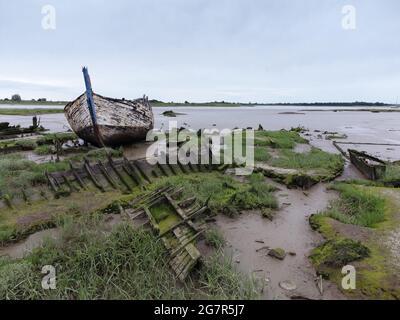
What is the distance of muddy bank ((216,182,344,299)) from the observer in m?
4.35

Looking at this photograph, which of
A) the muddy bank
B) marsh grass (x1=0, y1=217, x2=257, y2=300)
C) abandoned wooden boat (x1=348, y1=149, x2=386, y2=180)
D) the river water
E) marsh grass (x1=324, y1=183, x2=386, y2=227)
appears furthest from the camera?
the river water

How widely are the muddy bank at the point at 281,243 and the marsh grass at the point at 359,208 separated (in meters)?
0.48

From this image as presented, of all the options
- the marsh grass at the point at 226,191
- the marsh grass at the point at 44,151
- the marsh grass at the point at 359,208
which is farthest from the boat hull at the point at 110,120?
the marsh grass at the point at 359,208

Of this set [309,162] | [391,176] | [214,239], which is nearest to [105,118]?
[309,162]

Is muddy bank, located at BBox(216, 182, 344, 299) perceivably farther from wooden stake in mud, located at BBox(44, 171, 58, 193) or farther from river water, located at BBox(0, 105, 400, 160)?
river water, located at BBox(0, 105, 400, 160)

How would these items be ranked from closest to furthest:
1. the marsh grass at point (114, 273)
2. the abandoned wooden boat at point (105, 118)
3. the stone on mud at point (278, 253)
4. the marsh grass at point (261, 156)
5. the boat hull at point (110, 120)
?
1. the marsh grass at point (114, 273)
2. the stone on mud at point (278, 253)
3. the marsh grass at point (261, 156)
4. the abandoned wooden boat at point (105, 118)
5. the boat hull at point (110, 120)

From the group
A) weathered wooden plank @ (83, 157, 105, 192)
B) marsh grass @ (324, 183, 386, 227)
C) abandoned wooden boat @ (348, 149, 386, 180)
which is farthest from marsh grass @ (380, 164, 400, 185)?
weathered wooden plank @ (83, 157, 105, 192)

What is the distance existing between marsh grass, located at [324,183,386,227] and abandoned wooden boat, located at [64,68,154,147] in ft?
35.3

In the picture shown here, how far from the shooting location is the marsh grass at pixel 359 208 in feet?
20.7

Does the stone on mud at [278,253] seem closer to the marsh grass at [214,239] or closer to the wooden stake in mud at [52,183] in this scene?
the marsh grass at [214,239]

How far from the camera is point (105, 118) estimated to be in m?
14.6

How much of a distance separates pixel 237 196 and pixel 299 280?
330cm
